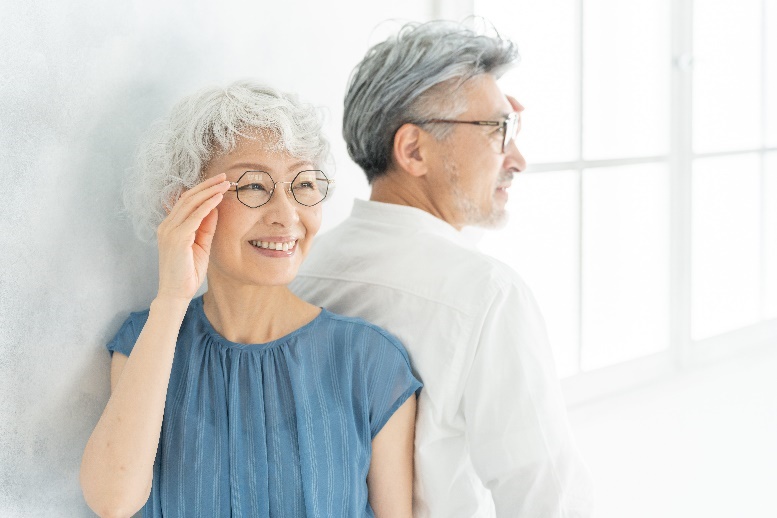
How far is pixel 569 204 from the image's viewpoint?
268 cm

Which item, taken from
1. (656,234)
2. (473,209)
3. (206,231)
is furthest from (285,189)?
(656,234)

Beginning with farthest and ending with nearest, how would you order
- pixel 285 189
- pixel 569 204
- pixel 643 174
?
pixel 643 174 → pixel 569 204 → pixel 285 189

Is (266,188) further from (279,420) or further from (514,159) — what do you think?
(514,159)

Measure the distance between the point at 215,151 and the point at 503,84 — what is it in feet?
4.41

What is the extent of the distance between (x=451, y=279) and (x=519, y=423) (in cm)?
28

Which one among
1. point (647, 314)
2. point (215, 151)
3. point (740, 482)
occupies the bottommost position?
point (740, 482)

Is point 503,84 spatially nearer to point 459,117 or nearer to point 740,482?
point 459,117

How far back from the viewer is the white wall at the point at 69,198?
1.34 meters

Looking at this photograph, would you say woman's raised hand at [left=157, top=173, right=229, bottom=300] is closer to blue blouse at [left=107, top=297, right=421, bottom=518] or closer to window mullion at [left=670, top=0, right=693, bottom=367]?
blue blouse at [left=107, top=297, right=421, bottom=518]

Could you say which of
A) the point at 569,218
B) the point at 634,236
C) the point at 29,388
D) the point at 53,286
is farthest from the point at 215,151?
the point at 634,236

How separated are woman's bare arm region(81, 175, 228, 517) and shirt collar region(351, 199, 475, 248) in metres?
0.47

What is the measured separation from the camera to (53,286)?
1.40 metres

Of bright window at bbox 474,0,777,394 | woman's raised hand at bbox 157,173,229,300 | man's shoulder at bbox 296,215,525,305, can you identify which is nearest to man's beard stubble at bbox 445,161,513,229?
man's shoulder at bbox 296,215,525,305

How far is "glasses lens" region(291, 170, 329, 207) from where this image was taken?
1400 millimetres
